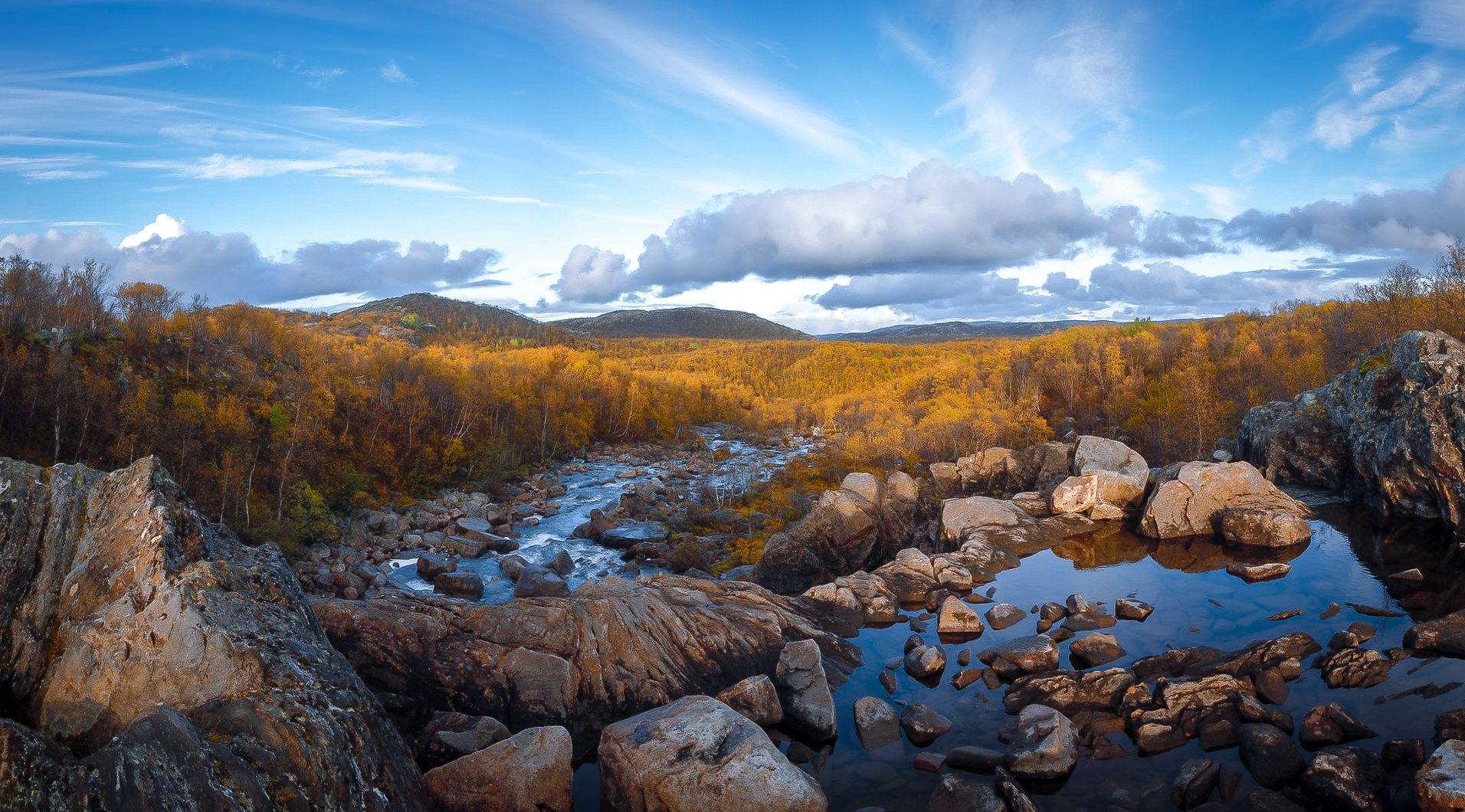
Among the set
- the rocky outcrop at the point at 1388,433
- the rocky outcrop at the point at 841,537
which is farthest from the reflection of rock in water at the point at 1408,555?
the rocky outcrop at the point at 841,537

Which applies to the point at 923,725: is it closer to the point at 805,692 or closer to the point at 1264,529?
the point at 805,692

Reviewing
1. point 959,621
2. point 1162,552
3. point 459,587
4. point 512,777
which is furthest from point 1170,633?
point 459,587

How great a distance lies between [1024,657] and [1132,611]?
21.8 ft

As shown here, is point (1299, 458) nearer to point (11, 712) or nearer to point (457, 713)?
point (457, 713)

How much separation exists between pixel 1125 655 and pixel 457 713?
59.1 feet

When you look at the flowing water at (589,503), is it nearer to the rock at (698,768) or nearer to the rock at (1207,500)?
the rock at (698,768)

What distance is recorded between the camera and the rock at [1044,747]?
45.8 ft

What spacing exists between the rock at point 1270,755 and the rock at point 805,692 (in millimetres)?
8410

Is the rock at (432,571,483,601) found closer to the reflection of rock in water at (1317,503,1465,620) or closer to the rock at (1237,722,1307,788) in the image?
the rock at (1237,722,1307,788)

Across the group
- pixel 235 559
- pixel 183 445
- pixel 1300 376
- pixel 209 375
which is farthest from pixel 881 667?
pixel 1300 376

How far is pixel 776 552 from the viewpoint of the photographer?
30531mm

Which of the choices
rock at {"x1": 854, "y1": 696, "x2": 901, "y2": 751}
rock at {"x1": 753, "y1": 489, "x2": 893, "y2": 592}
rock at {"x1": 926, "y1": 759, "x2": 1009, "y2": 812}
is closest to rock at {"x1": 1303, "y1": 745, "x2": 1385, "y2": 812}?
rock at {"x1": 926, "y1": 759, "x2": 1009, "y2": 812}

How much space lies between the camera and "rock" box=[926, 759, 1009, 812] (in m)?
12.6

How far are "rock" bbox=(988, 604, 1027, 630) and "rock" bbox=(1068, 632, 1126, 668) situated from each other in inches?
112
